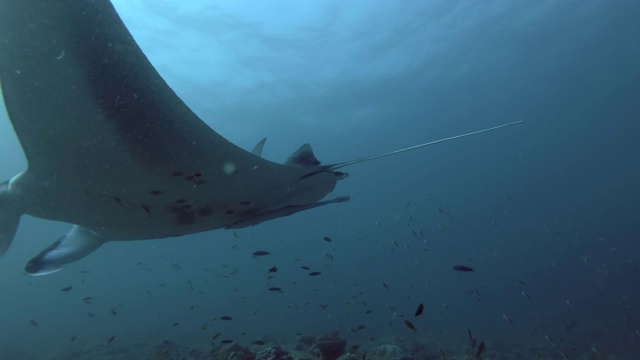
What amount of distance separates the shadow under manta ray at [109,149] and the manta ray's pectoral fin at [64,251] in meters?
0.02

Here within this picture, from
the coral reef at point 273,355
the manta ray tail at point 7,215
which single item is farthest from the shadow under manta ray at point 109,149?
the coral reef at point 273,355

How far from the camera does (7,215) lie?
3238mm

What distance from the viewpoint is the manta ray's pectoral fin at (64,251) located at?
3635mm

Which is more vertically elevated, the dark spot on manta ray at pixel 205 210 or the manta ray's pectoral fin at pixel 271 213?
the dark spot on manta ray at pixel 205 210

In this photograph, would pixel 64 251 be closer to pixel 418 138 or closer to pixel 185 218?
pixel 185 218

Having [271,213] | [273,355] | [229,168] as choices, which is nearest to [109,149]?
[229,168]

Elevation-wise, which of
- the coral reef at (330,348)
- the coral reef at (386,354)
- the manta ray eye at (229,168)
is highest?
the manta ray eye at (229,168)

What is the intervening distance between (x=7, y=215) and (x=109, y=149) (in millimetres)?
1421

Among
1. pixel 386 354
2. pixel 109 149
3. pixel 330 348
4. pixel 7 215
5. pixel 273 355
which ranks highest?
pixel 109 149

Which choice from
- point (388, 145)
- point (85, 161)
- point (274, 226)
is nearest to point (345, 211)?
point (274, 226)

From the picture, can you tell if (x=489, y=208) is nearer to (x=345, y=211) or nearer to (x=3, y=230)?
(x=345, y=211)

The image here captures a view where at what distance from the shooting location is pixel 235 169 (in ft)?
10.1

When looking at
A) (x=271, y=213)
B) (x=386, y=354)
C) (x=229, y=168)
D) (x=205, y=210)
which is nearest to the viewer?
(x=229, y=168)

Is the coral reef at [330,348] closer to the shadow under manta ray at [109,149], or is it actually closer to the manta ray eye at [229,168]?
the shadow under manta ray at [109,149]
